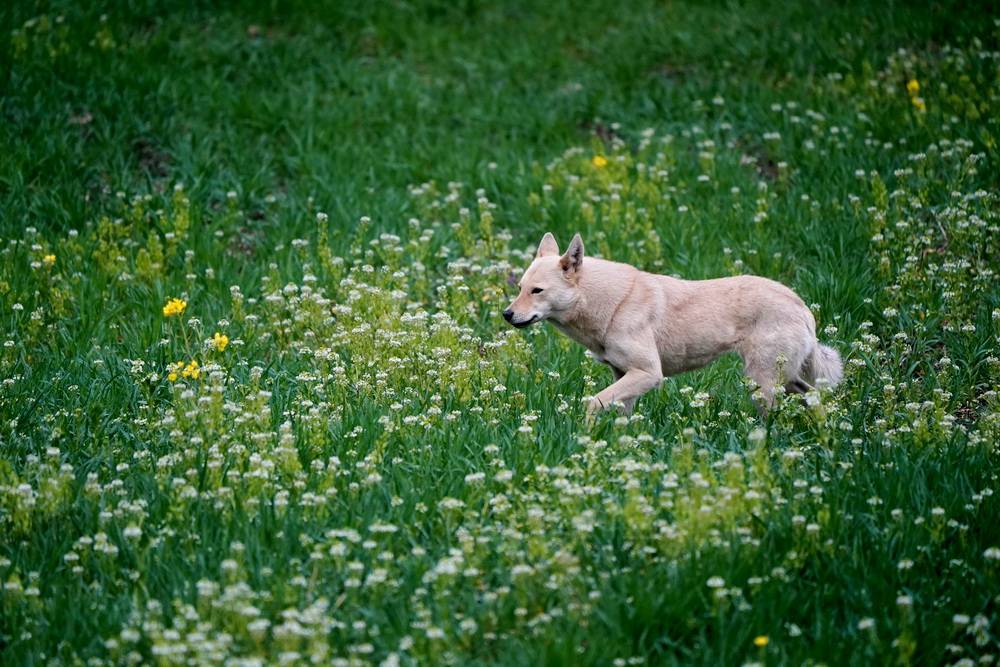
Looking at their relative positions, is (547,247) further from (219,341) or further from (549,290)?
(219,341)

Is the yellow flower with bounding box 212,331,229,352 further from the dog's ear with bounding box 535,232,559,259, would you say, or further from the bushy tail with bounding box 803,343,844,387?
the bushy tail with bounding box 803,343,844,387

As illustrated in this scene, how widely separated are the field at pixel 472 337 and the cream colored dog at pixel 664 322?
247mm

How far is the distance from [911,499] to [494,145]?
6778 millimetres

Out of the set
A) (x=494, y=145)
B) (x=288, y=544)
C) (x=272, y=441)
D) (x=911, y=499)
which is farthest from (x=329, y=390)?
(x=494, y=145)

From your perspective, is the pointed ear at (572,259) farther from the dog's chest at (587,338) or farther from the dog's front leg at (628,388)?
the dog's front leg at (628,388)

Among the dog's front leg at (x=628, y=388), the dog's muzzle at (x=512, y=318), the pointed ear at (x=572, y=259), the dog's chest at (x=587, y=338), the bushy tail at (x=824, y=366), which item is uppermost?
the pointed ear at (x=572, y=259)

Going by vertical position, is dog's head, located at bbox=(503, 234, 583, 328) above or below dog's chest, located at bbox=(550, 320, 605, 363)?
above

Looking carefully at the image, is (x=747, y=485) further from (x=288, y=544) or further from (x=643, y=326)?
(x=288, y=544)

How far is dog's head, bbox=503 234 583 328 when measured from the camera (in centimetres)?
661

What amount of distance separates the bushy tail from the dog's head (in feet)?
5.04

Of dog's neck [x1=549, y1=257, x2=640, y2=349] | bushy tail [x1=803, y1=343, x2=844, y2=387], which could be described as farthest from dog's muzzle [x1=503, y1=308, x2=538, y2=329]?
bushy tail [x1=803, y1=343, x2=844, y2=387]

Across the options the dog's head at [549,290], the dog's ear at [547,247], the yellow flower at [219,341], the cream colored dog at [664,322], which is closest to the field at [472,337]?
the yellow flower at [219,341]

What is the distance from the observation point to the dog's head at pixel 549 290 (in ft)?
21.7

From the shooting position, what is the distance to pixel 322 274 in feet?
28.5
